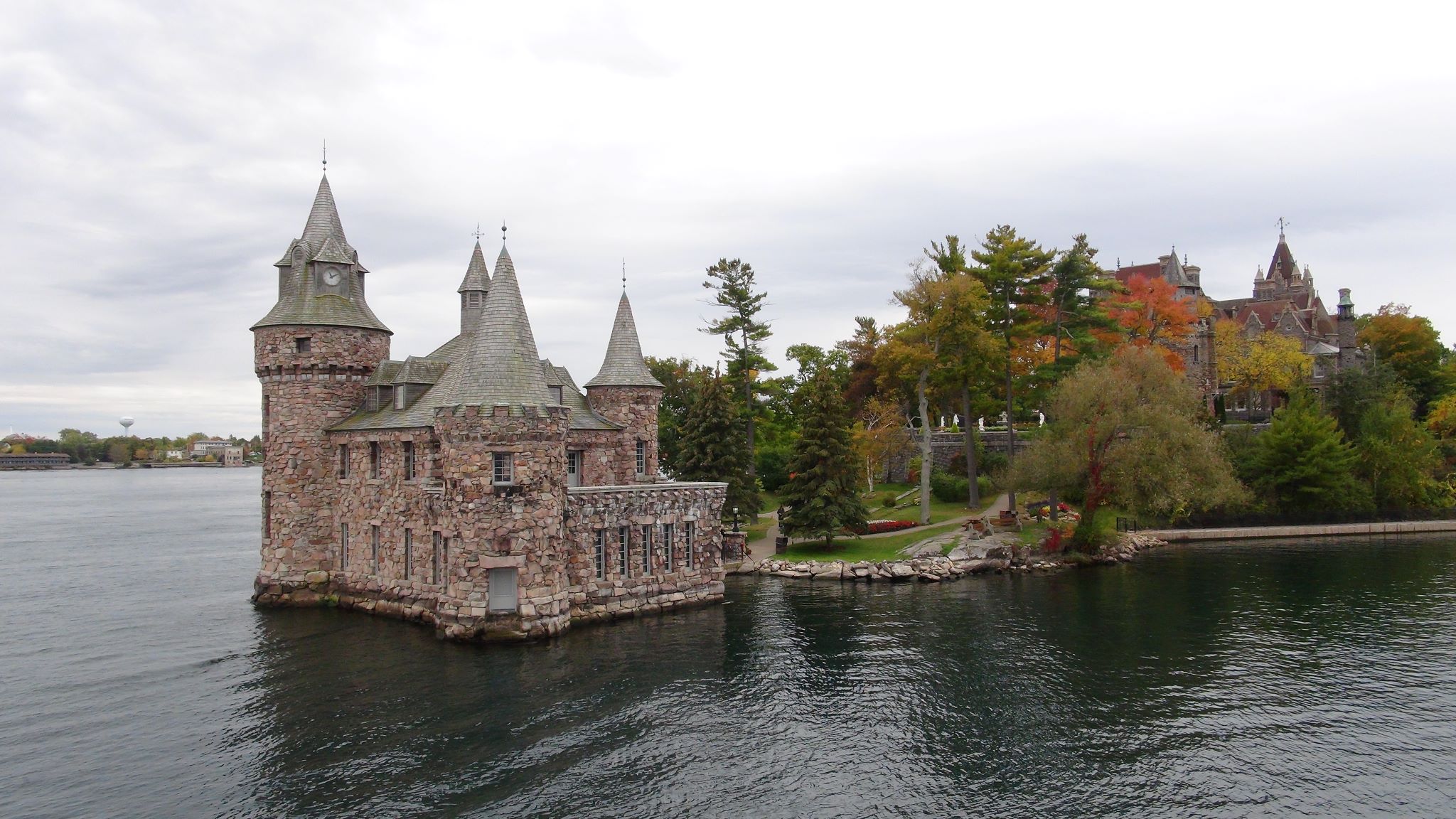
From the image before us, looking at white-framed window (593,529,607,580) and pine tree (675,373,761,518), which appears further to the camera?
pine tree (675,373,761,518)

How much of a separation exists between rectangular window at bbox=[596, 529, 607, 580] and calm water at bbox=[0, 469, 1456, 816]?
7.03ft

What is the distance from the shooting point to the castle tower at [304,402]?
32812 millimetres

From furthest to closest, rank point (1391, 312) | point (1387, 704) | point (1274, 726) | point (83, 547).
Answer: point (1391, 312) < point (83, 547) < point (1387, 704) < point (1274, 726)

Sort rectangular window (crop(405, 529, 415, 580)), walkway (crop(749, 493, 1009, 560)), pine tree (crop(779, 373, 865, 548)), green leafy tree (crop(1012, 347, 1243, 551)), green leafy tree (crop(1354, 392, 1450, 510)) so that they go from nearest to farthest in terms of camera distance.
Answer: rectangular window (crop(405, 529, 415, 580)) < green leafy tree (crop(1012, 347, 1243, 551)) < pine tree (crop(779, 373, 865, 548)) < walkway (crop(749, 493, 1009, 560)) < green leafy tree (crop(1354, 392, 1450, 510))

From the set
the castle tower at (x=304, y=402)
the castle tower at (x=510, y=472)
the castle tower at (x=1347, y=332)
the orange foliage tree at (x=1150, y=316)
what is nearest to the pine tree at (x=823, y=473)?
the castle tower at (x=510, y=472)

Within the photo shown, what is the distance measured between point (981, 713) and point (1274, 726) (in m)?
6.84

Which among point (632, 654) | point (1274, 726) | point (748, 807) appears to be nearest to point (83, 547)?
point (632, 654)

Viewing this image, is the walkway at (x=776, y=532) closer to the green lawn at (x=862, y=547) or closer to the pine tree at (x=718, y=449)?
the green lawn at (x=862, y=547)

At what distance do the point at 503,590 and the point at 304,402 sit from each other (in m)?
12.6

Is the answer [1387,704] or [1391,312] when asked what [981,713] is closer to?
[1387,704]

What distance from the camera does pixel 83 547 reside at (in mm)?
57562

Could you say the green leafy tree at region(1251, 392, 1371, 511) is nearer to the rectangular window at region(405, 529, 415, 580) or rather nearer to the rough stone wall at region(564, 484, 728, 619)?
the rough stone wall at region(564, 484, 728, 619)

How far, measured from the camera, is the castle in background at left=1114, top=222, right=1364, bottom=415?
6962cm

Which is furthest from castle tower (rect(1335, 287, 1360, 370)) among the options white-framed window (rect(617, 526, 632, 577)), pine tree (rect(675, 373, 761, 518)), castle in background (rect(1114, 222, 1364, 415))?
white-framed window (rect(617, 526, 632, 577))
